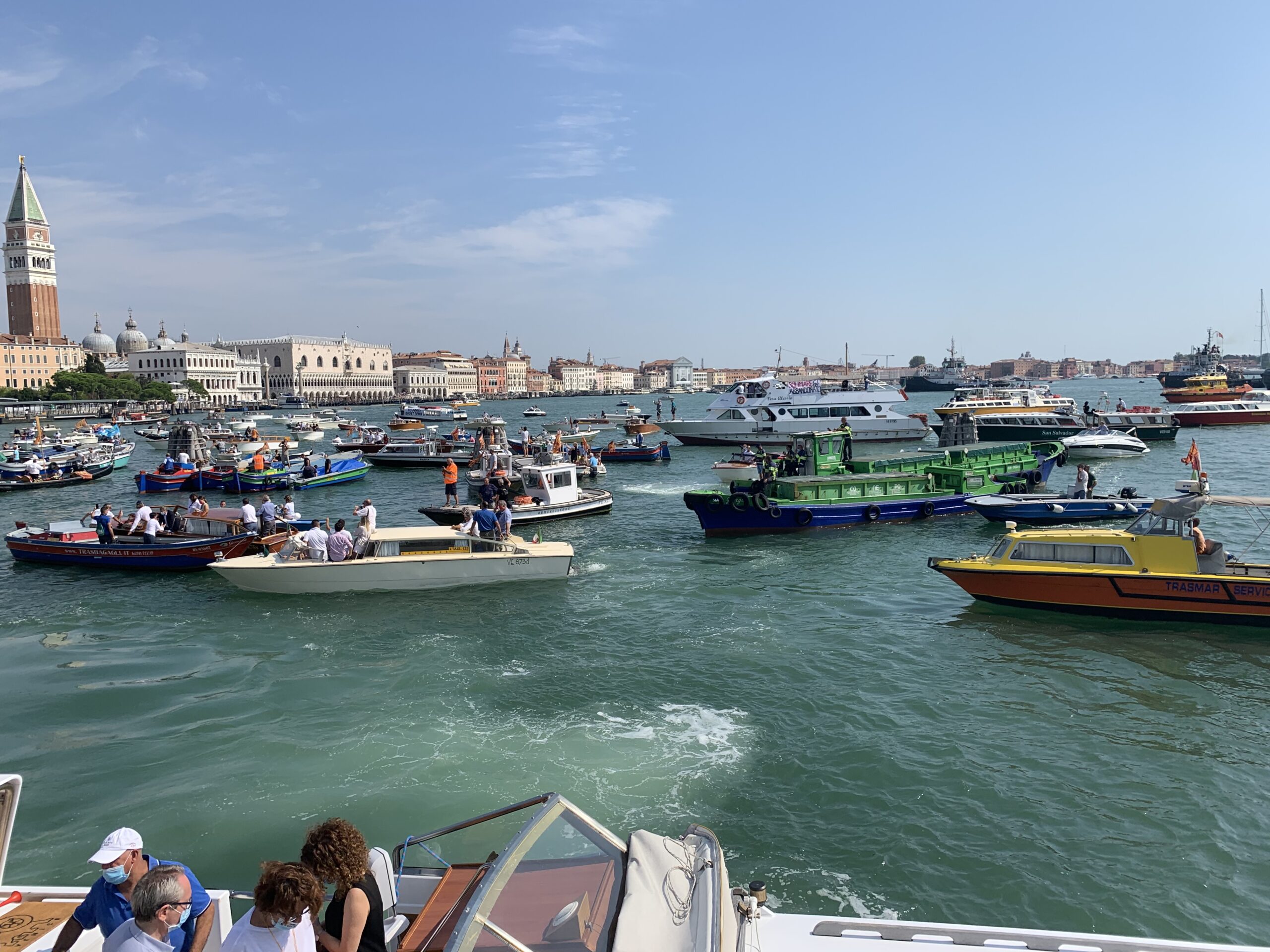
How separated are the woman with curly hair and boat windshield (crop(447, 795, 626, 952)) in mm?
572

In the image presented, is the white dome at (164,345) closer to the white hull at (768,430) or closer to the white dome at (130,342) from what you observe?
the white dome at (130,342)

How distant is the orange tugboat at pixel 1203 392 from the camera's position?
78.6 m

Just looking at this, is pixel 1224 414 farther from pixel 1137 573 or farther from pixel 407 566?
pixel 407 566

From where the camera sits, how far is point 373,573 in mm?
18922

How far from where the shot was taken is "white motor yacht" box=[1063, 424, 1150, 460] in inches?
1817

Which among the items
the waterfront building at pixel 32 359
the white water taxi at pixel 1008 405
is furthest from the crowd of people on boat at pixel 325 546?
the waterfront building at pixel 32 359

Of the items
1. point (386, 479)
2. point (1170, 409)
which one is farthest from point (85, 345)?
point (1170, 409)

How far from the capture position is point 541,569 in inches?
782

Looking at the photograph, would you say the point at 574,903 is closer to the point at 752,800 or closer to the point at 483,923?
the point at 483,923

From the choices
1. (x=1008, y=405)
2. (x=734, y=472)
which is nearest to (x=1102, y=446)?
(x=734, y=472)

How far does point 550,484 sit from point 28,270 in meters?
180

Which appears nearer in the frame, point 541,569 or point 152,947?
point 152,947

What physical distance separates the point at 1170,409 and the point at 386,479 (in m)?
65.8

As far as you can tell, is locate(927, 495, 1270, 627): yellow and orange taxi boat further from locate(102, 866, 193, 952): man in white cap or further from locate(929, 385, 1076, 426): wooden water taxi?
locate(929, 385, 1076, 426): wooden water taxi
